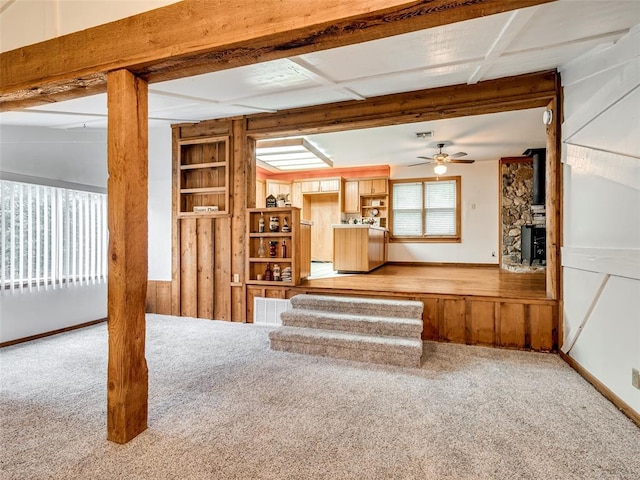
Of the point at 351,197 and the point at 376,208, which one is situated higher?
the point at 351,197

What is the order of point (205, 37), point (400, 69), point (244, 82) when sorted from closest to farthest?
1. point (205, 37)
2. point (400, 69)
3. point (244, 82)

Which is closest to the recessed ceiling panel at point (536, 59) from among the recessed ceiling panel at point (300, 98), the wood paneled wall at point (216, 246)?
the recessed ceiling panel at point (300, 98)

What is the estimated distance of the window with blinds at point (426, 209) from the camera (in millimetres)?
8086

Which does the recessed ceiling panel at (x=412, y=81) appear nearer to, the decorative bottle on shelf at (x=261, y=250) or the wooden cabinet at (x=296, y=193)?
the decorative bottle on shelf at (x=261, y=250)

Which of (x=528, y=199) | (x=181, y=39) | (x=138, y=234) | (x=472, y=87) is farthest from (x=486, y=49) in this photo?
(x=528, y=199)

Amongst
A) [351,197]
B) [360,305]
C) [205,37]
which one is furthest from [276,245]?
[351,197]

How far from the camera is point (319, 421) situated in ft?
7.00

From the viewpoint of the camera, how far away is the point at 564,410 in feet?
7.48

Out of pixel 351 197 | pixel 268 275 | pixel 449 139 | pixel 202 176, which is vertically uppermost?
pixel 449 139

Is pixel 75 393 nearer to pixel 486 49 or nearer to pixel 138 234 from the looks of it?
pixel 138 234

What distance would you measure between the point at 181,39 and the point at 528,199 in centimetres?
775

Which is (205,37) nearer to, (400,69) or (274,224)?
(400,69)

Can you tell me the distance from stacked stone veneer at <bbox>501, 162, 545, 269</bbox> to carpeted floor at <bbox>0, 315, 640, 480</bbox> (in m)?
4.75

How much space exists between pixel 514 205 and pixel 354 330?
585 cm
